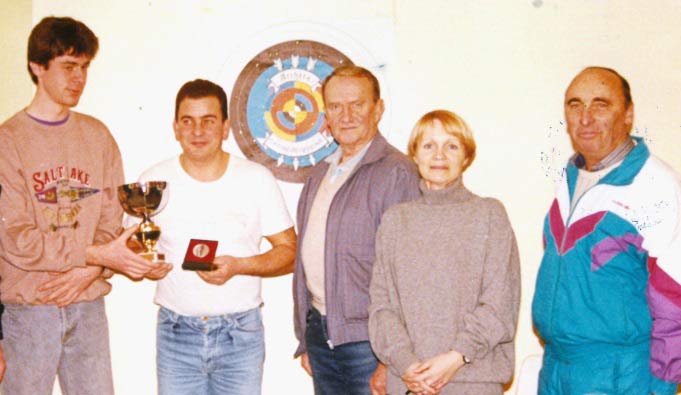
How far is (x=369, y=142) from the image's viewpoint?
2.54 m

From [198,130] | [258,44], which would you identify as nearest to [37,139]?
[198,130]

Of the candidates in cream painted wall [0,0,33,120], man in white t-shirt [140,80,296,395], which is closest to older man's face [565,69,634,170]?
man in white t-shirt [140,80,296,395]

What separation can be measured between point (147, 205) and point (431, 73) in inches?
57.7

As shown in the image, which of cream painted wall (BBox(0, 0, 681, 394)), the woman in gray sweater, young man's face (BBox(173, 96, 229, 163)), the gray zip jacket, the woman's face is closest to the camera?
the woman in gray sweater

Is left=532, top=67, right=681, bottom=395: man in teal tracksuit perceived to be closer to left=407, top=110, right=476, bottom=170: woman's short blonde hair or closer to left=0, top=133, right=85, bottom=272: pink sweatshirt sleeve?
left=407, top=110, right=476, bottom=170: woman's short blonde hair

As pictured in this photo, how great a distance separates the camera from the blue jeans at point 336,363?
237cm

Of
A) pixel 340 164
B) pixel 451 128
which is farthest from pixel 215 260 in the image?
pixel 451 128

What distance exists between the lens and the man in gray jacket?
7.72 ft

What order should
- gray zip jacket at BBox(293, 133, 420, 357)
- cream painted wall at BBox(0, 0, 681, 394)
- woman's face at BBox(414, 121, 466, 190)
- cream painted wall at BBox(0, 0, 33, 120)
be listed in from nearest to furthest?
woman's face at BBox(414, 121, 466, 190) → gray zip jacket at BBox(293, 133, 420, 357) → cream painted wall at BBox(0, 0, 681, 394) → cream painted wall at BBox(0, 0, 33, 120)

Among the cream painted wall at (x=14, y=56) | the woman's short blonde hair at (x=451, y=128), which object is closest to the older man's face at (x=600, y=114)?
the woman's short blonde hair at (x=451, y=128)

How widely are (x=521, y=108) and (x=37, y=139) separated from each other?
7.07ft

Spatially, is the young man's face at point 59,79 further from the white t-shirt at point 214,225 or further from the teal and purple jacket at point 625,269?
the teal and purple jacket at point 625,269

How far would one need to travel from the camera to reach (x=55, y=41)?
261 cm

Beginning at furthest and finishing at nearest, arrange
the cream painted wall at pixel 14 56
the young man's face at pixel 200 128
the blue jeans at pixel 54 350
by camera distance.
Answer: the cream painted wall at pixel 14 56, the young man's face at pixel 200 128, the blue jeans at pixel 54 350
